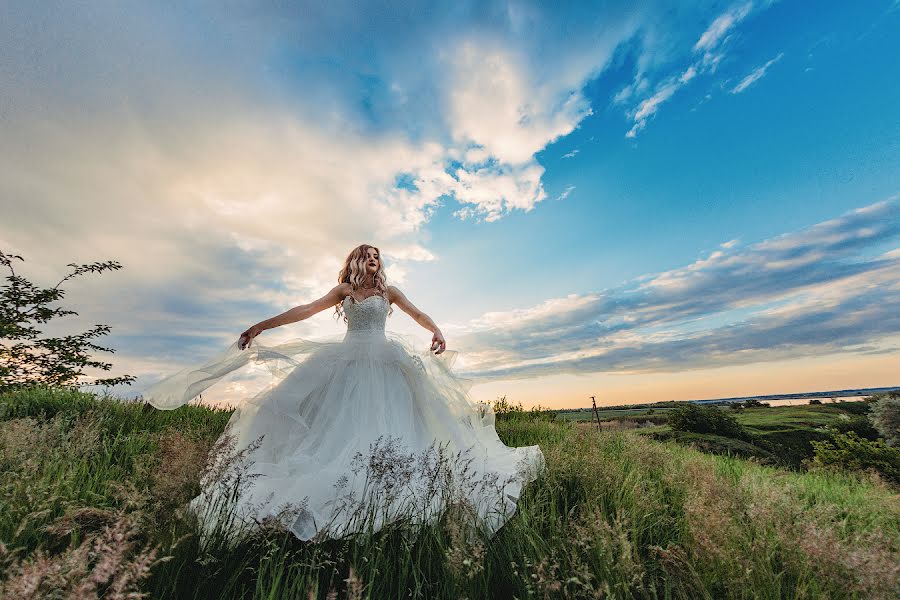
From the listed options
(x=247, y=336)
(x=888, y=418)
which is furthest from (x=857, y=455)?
(x=247, y=336)

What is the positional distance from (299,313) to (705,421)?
14.1 metres

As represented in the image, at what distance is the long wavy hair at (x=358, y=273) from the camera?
703cm

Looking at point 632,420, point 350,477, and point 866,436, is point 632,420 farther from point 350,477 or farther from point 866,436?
point 350,477

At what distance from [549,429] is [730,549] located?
24.0 ft

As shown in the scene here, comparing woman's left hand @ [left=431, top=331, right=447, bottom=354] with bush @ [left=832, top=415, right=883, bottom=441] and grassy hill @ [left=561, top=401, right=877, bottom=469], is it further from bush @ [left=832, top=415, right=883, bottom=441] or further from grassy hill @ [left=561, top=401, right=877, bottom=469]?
bush @ [left=832, top=415, right=883, bottom=441]

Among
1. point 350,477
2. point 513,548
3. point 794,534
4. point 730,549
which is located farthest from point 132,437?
point 794,534

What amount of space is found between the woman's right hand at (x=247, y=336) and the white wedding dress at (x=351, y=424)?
0.16 meters

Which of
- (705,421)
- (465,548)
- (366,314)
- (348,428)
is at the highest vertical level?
(366,314)

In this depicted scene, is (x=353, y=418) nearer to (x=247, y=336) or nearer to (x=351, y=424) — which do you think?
(x=351, y=424)

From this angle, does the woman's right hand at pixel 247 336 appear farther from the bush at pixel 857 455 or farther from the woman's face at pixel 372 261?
the bush at pixel 857 455

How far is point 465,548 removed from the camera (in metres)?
2.47

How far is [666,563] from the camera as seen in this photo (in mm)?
3160

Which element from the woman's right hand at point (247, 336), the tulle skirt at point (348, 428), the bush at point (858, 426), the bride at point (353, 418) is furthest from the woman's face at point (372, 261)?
the bush at point (858, 426)

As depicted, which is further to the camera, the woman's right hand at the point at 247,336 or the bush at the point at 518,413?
the bush at the point at 518,413
